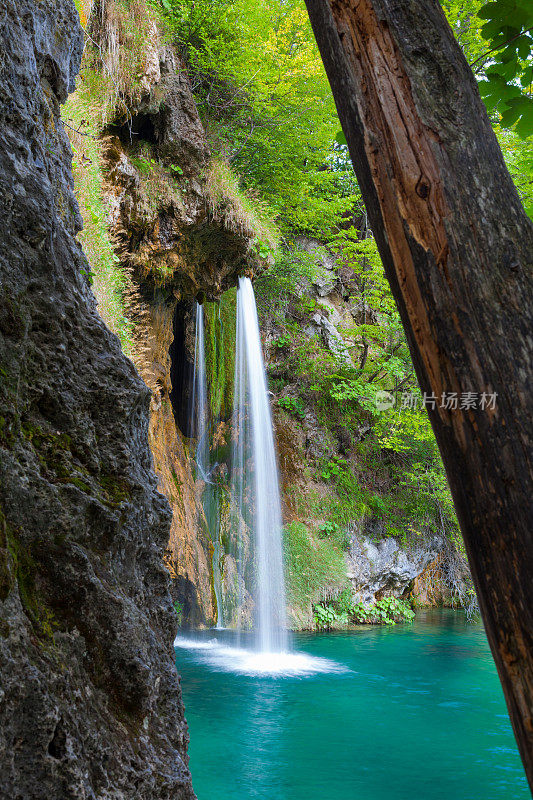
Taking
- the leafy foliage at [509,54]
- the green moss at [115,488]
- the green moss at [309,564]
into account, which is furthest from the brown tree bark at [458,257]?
the green moss at [309,564]

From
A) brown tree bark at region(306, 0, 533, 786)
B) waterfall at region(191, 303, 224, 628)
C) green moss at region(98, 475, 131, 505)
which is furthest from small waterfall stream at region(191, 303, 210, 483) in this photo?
brown tree bark at region(306, 0, 533, 786)

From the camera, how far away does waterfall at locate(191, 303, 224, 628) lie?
432 inches

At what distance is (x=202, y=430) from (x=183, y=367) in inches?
54.7

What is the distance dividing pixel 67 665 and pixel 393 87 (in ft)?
5.98

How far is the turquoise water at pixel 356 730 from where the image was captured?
464 centimetres

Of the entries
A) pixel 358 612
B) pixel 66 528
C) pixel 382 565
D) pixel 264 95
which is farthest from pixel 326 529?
pixel 66 528

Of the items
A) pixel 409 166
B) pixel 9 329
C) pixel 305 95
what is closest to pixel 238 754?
pixel 9 329

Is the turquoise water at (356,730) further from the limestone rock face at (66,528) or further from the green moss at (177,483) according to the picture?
the limestone rock face at (66,528)

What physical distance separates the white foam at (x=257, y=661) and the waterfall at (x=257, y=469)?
111 cm

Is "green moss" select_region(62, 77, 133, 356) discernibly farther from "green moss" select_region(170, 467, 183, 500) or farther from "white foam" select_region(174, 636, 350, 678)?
"white foam" select_region(174, 636, 350, 678)

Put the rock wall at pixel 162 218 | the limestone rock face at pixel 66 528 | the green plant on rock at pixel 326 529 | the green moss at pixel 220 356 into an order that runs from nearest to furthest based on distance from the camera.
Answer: the limestone rock face at pixel 66 528
the rock wall at pixel 162 218
the green moss at pixel 220 356
the green plant on rock at pixel 326 529

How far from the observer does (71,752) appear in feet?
5.33

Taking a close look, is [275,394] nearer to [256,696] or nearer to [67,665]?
[256,696]

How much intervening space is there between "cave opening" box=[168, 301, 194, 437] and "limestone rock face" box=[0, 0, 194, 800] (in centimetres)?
868
